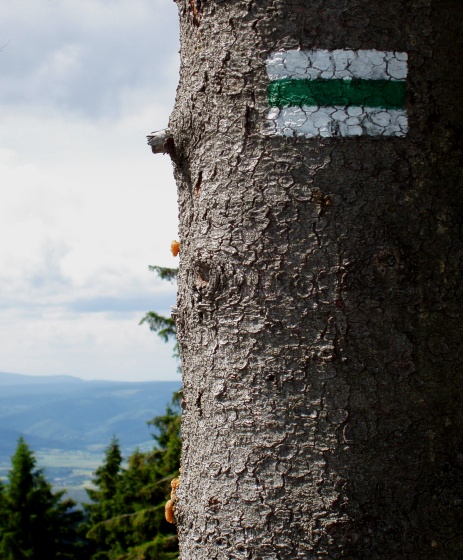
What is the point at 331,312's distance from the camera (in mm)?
1358

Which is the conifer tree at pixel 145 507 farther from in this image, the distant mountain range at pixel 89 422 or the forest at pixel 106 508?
the distant mountain range at pixel 89 422

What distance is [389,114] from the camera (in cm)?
143

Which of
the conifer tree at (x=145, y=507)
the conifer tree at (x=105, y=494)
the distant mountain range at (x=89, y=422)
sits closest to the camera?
the conifer tree at (x=145, y=507)

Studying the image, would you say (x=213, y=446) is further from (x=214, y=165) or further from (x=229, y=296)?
(x=214, y=165)

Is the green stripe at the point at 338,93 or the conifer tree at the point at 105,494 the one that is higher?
the green stripe at the point at 338,93

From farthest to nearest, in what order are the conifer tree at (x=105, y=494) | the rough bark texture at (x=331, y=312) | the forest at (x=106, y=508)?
the conifer tree at (x=105, y=494) < the forest at (x=106, y=508) < the rough bark texture at (x=331, y=312)

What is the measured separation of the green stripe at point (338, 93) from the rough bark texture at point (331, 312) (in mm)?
39

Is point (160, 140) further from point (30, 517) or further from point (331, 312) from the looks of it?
point (30, 517)

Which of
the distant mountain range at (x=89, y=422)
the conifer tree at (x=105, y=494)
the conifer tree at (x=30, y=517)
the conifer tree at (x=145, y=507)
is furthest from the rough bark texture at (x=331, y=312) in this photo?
the distant mountain range at (x=89, y=422)

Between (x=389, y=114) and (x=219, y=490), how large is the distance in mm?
902

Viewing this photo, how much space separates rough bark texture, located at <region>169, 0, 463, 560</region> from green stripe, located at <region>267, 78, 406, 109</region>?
0.13ft

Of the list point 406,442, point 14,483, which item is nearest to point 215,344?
point 406,442

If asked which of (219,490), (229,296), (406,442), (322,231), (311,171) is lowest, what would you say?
(219,490)

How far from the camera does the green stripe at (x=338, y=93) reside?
143 centimetres
